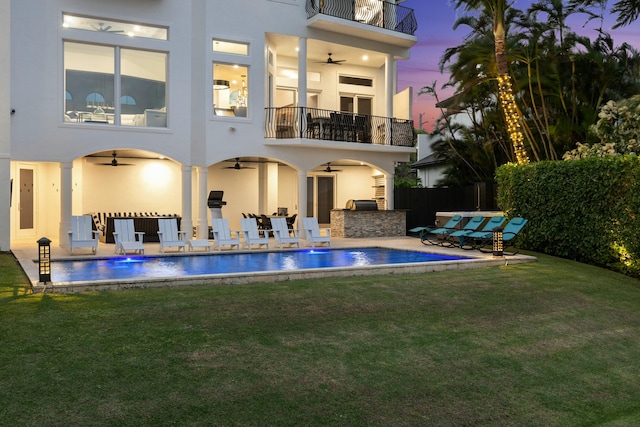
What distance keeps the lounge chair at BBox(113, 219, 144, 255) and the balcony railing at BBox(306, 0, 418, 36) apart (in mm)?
10439

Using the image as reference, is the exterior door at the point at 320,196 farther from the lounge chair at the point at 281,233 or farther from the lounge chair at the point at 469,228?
the lounge chair at the point at 469,228

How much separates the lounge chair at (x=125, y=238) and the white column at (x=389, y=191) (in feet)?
35.2

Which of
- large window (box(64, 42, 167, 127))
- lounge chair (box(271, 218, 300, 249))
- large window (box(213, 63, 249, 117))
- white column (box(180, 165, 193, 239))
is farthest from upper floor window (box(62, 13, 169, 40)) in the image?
lounge chair (box(271, 218, 300, 249))

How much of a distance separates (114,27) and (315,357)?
46.2ft

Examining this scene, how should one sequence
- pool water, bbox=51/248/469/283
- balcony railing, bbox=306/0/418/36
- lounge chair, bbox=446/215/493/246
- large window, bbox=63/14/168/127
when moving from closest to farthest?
pool water, bbox=51/248/469/283 → lounge chair, bbox=446/215/493/246 → large window, bbox=63/14/168/127 → balcony railing, bbox=306/0/418/36

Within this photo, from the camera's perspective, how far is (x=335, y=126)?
2055 centimetres

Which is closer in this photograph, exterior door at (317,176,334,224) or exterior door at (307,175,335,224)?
exterior door at (307,175,335,224)

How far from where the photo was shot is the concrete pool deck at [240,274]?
9.38 meters

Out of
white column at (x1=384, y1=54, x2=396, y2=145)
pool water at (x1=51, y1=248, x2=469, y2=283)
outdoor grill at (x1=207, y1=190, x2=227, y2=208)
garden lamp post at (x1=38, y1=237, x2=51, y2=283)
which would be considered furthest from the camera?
white column at (x1=384, y1=54, x2=396, y2=145)

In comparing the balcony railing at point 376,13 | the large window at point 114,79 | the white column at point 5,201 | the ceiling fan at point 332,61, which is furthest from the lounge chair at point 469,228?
the white column at point 5,201

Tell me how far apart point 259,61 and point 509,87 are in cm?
828

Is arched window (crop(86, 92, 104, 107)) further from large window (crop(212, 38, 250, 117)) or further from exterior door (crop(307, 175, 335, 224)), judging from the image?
exterior door (crop(307, 175, 335, 224))

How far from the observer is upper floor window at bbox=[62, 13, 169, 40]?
653 inches

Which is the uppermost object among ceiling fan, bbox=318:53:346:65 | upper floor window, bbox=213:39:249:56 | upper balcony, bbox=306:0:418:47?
upper balcony, bbox=306:0:418:47
